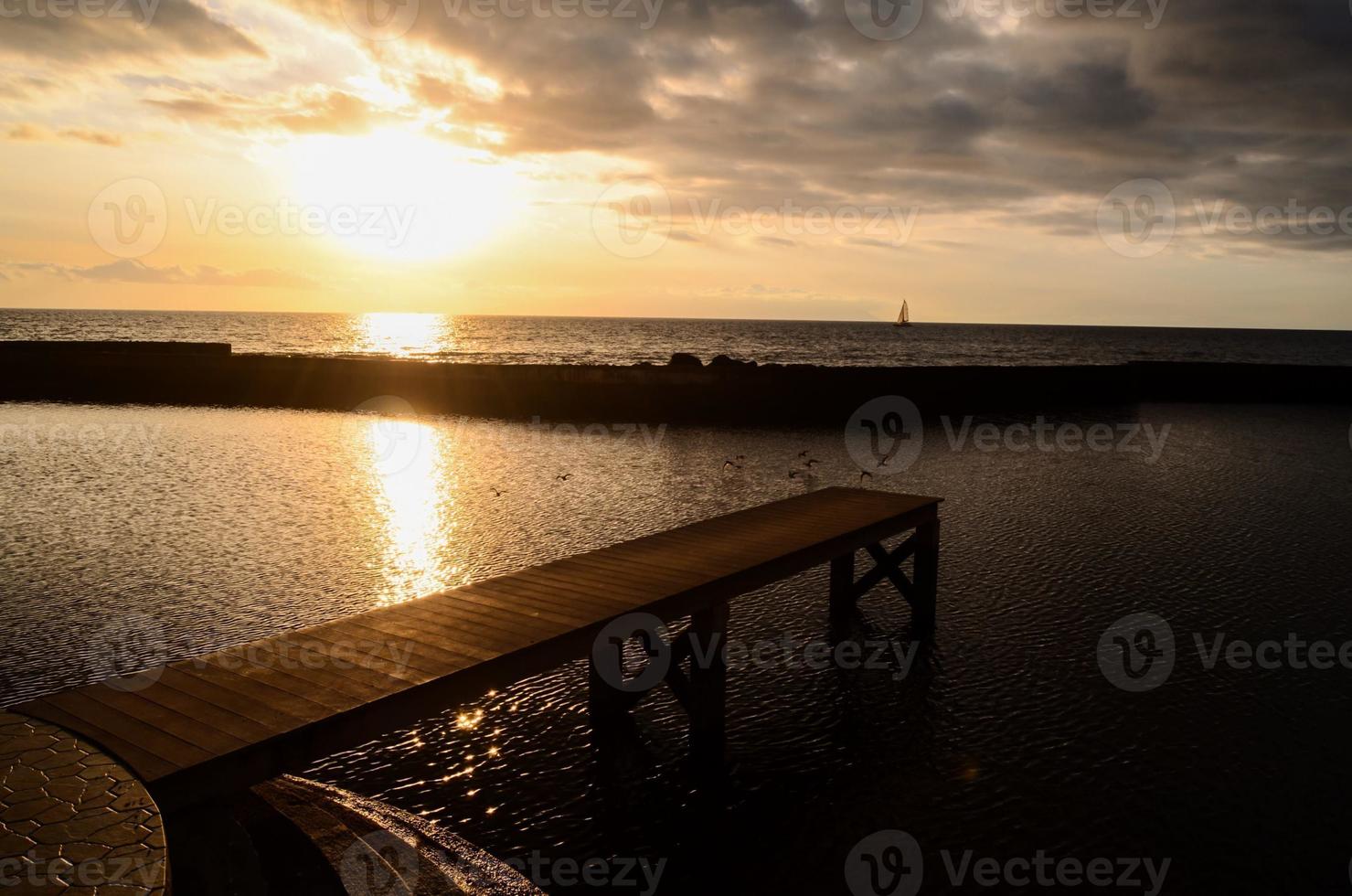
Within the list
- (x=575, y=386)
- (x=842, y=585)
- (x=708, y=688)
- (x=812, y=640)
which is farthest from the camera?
(x=575, y=386)

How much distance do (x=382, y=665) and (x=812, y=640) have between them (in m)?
6.00

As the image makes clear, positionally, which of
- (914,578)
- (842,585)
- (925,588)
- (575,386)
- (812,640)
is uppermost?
(575,386)

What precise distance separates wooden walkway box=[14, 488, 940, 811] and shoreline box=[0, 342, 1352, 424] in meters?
24.8

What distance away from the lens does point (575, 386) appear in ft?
121

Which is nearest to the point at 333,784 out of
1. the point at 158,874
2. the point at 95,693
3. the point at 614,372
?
the point at 95,693

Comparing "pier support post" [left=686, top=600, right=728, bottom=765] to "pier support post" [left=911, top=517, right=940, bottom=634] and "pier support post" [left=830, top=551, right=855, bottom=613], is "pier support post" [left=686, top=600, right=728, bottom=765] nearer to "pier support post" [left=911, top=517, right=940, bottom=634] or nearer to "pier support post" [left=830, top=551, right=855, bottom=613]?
"pier support post" [left=830, top=551, right=855, bottom=613]

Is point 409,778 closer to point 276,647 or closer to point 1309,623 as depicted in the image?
point 276,647

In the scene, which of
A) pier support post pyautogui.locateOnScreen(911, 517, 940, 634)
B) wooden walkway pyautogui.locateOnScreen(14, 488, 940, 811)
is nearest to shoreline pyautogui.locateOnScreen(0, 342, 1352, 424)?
pier support post pyautogui.locateOnScreen(911, 517, 940, 634)

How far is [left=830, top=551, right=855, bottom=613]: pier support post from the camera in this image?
11773mm

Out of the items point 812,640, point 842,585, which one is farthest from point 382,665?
point 842,585

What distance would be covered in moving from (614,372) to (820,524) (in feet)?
86.8

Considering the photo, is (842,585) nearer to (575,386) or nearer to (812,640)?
(812,640)

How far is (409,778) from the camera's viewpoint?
7.46 metres

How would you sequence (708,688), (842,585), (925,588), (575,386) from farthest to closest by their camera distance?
(575,386), (842,585), (925,588), (708,688)
